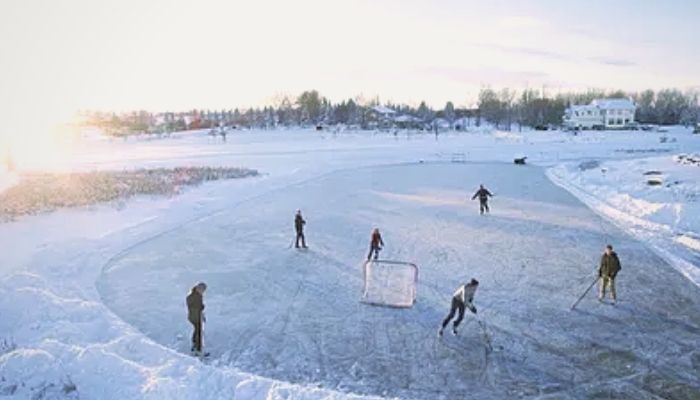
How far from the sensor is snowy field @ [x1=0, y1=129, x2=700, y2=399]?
27.7ft

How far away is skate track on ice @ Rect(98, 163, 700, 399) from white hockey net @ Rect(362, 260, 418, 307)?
1.01 ft

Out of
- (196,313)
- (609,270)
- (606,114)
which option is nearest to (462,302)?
(609,270)

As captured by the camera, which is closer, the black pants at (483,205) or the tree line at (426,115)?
the black pants at (483,205)

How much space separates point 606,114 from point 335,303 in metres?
115

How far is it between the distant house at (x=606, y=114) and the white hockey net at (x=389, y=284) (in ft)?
350

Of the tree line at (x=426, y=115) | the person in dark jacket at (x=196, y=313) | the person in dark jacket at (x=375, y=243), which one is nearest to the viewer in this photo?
the person in dark jacket at (x=196, y=313)

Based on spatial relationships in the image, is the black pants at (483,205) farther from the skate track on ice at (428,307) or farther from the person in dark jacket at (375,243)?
the person in dark jacket at (375,243)

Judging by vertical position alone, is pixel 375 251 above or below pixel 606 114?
below

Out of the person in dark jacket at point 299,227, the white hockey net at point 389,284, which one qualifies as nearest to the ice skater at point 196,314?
the white hockey net at point 389,284

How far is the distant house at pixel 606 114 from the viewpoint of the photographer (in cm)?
11225

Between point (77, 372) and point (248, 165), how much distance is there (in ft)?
121

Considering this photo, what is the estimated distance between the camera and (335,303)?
12242mm

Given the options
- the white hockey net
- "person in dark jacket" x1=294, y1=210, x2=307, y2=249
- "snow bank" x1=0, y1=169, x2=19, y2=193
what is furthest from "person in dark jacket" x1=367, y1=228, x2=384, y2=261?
"snow bank" x1=0, y1=169, x2=19, y2=193

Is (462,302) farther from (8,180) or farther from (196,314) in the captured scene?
(8,180)
